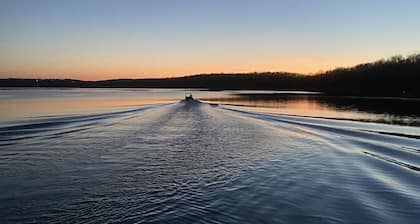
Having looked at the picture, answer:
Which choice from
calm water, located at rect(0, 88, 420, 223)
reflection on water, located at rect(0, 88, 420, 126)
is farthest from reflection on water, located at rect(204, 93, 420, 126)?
calm water, located at rect(0, 88, 420, 223)

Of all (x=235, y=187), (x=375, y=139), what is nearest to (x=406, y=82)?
(x=375, y=139)

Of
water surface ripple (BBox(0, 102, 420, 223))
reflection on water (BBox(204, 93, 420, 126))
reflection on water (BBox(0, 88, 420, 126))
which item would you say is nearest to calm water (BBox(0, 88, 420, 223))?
water surface ripple (BBox(0, 102, 420, 223))

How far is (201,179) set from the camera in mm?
9789

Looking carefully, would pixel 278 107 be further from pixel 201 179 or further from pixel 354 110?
pixel 201 179

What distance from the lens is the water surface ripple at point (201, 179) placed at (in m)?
7.33

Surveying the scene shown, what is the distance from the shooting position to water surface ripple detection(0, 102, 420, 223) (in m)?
7.33

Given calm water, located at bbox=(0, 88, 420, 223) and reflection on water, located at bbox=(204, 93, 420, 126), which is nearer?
calm water, located at bbox=(0, 88, 420, 223)

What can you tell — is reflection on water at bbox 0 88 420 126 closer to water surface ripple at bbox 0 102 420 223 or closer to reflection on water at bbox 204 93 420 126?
reflection on water at bbox 204 93 420 126

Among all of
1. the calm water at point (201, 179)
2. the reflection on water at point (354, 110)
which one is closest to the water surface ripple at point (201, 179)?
the calm water at point (201, 179)

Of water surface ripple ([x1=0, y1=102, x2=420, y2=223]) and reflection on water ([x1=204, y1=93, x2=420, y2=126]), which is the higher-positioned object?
water surface ripple ([x1=0, y1=102, x2=420, y2=223])

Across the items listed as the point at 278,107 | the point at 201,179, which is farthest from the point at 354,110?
the point at 201,179

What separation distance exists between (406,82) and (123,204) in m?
107

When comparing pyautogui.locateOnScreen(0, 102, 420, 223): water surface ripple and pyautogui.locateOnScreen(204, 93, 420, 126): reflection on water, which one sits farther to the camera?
pyautogui.locateOnScreen(204, 93, 420, 126): reflection on water

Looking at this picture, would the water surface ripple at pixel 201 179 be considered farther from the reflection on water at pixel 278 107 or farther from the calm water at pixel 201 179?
the reflection on water at pixel 278 107
